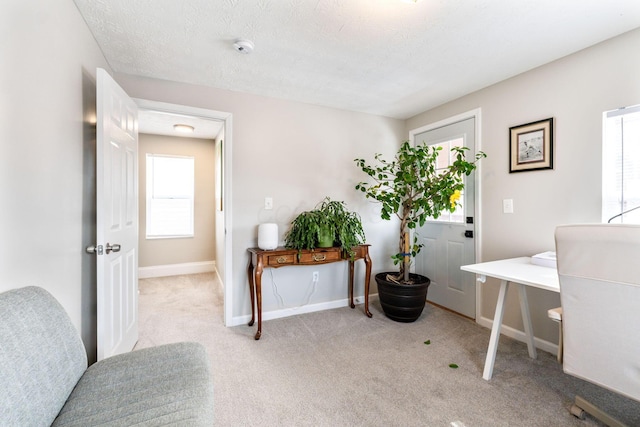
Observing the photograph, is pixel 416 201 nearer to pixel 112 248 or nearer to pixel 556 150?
pixel 556 150

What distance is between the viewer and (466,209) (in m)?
2.86

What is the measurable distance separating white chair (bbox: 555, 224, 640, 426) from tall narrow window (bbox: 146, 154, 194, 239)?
481 cm

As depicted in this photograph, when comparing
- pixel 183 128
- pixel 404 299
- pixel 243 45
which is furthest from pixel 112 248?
pixel 183 128

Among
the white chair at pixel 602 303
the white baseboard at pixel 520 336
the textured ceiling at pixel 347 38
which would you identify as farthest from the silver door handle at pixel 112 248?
the white baseboard at pixel 520 336

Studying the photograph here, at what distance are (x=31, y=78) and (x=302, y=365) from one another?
84.7 inches

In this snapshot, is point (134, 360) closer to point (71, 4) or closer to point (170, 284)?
point (71, 4)

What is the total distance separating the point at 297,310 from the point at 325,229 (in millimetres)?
980

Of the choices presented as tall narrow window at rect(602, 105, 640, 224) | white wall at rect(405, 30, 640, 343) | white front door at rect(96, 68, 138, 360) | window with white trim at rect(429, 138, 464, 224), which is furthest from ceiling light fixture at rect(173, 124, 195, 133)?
tall narrow window at rect(602, 105, 640, 224)

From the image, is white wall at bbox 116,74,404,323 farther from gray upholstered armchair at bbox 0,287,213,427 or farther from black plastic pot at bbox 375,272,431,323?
gray upholstered armchair at bbox 0,287,213,427

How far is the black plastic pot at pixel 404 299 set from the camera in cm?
269

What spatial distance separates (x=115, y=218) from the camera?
6.02 ft

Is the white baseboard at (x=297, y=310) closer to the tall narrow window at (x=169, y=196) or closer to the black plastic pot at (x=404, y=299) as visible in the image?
the black plastic pot at (x=404, y=299)

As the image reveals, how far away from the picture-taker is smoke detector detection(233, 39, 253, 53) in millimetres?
1895

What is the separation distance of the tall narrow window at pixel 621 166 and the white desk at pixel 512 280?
1.96ft
